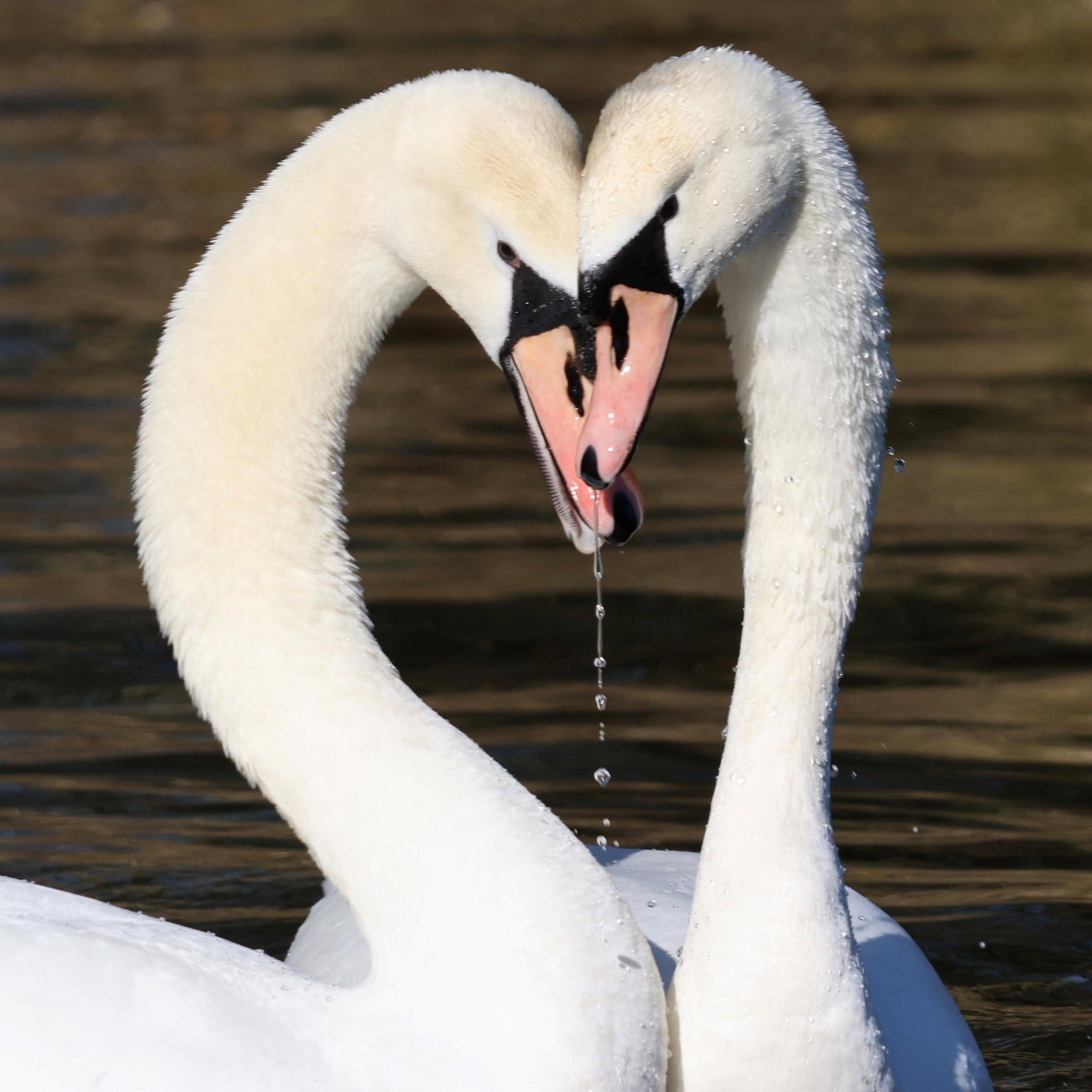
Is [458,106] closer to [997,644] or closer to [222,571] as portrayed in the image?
[222,571]

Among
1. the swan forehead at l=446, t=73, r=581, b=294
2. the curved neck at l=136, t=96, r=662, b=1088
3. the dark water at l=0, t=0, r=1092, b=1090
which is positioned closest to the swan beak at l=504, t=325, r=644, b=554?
the swan forehead at l=446, t=73, r=581, b=294

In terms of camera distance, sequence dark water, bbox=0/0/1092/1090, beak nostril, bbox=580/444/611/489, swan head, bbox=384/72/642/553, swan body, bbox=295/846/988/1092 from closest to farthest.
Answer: beak nostril, bbox=580/444/611/489 < swan head, bbox=384/72/642/553 < swan body, bbox=295/846/988/1092 < dark water, bbox=0/0/1092/1090

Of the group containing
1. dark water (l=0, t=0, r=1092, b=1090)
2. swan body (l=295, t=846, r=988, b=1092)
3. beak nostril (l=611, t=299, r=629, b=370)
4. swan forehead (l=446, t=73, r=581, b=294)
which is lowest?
dark water (l=0, t=0, r=1092, b=1090)

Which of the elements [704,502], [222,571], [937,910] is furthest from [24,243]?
[222,571]

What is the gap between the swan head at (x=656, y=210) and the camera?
3336 millimetres

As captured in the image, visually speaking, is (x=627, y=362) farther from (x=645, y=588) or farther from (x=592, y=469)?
(x=645, y=588)

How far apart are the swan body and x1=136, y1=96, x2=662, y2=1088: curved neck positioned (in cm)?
49

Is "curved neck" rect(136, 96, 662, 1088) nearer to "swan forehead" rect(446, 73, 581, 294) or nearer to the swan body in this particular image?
"swan forehead" rect(446, 73, 581, 294)

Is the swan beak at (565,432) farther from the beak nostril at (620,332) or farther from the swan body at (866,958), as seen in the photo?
the swan body at (866,958)

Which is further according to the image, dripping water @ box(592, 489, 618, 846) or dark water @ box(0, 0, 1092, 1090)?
dark water @ box(0, 0, 1092, 1090)

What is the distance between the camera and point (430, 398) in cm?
992

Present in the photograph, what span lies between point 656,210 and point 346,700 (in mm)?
943

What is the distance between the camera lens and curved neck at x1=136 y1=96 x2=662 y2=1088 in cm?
355

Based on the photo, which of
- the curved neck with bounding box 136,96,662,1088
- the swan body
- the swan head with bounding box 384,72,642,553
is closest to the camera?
the swan head with bounding box 384,72,642,553
